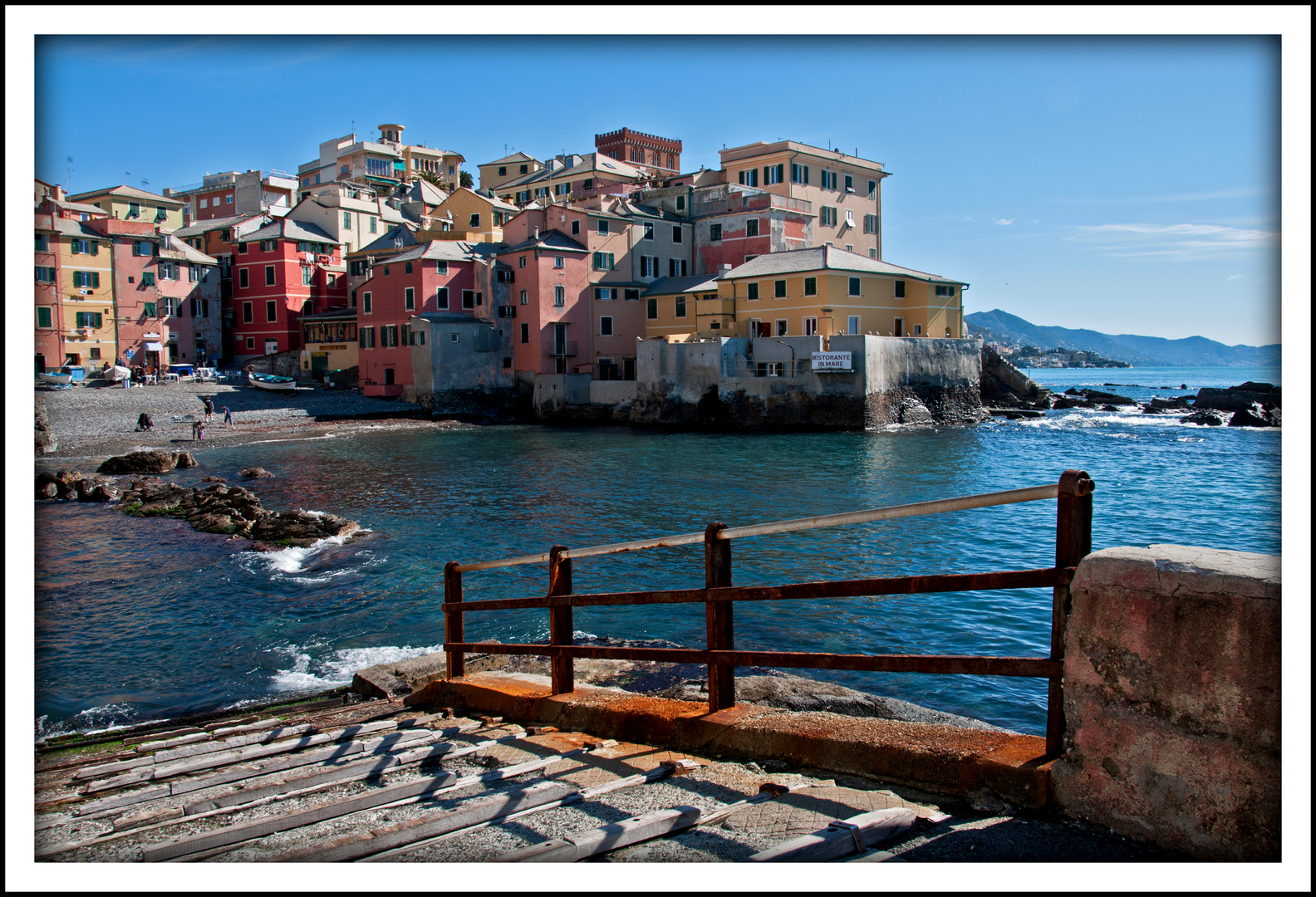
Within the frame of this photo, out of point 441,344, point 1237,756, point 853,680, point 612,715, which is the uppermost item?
point 441,344

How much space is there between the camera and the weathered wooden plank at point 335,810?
3.57 meters

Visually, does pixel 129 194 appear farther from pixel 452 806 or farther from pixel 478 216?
pixel 452 806

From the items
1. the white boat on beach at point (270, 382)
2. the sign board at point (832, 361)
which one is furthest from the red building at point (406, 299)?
the sign board at point (832, 361)

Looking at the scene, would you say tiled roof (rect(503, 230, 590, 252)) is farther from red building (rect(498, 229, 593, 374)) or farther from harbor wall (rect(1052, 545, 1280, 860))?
harbor wall (rect(1052, 545, 1280, 860))

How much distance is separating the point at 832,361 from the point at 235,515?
36.0 metres

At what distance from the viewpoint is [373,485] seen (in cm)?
3275

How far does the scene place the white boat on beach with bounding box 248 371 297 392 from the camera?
6106cm

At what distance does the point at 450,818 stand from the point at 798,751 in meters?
1.89

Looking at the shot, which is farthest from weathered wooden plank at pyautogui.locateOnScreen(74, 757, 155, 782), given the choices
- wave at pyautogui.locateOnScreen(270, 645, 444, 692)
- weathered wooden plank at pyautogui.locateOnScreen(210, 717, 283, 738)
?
wave at pyautogui.locateOnScreen(270, 645, 444, 692)

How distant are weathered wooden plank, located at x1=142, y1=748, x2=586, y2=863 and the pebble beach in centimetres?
4378

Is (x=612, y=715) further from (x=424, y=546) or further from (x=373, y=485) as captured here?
(x=373, y=485)

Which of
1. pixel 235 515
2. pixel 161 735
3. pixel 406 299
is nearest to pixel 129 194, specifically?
pixel 406 299

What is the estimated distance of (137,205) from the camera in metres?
82.7

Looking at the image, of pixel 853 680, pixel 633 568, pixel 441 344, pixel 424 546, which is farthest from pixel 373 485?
pixel 441 344
